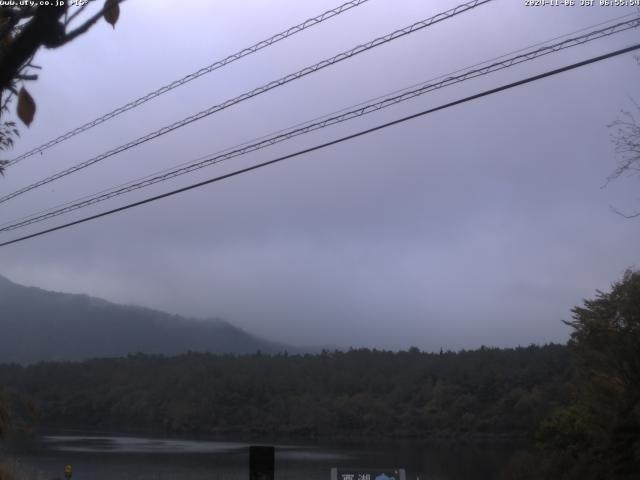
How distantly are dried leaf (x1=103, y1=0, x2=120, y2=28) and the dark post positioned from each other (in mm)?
6726

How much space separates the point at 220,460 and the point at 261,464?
3721cm

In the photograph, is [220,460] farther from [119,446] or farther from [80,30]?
[80,30]

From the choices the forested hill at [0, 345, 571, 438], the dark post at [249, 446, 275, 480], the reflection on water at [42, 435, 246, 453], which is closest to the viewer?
the dark post at [249, 446, 275, 480]

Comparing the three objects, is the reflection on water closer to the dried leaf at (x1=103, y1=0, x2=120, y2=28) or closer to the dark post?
the dark post

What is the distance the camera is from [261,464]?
9.50m

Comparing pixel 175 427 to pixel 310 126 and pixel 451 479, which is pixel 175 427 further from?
pixel 310 126

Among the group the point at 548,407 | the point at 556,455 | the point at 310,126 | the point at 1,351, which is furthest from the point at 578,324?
the point at 1,351

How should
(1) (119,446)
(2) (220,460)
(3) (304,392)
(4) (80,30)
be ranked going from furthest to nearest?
(3) (304,392) < (1) (119,446) < (2) (220,460) < (4) (80,30)

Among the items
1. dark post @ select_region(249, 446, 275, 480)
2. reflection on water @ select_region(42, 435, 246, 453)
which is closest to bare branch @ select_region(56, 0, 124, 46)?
dark post @ select_region(249, 446, 275, 480)

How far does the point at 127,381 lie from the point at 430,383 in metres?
35.9

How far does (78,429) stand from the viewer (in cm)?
7975

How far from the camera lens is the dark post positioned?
9523 mm

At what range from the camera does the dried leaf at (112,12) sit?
3.74 m

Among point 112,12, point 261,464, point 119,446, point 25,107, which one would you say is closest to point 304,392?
point 119,446
